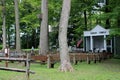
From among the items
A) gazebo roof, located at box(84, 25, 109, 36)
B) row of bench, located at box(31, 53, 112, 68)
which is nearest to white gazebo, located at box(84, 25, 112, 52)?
gazebo roof, located at box(84, 25, 109, 36)

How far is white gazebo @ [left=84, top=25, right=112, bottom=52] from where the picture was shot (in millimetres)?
36000

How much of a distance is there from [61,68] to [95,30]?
1890 cm

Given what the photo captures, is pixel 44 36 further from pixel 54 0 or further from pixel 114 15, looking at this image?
pixel 54 0

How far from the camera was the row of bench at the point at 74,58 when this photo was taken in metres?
22.0

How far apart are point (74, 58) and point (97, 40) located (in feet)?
44.7

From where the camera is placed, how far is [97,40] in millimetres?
38719

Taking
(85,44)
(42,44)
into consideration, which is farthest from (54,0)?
(42,44)

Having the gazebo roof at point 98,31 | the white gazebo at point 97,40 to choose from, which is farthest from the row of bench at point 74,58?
the white gazebo at point 97,40

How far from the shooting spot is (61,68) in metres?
18.4

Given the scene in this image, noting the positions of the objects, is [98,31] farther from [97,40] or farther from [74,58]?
[74,58]

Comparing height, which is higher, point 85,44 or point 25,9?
point 25,9

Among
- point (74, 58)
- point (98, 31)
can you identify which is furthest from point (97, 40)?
point (74, 58)

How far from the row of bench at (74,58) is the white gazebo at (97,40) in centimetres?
308

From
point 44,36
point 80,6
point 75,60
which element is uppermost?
point 80,6
